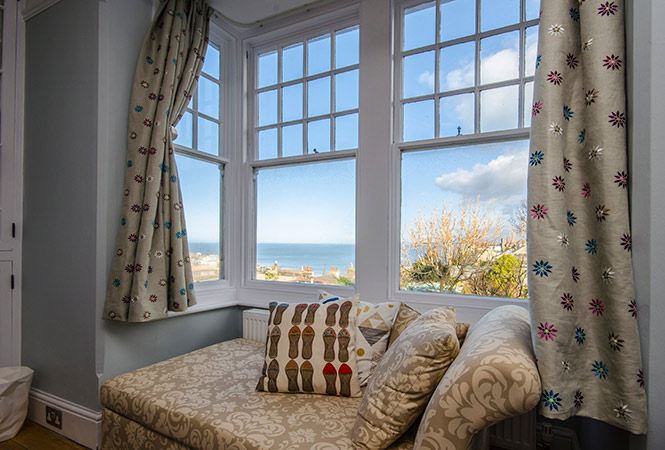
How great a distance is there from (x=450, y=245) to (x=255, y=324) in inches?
56.1

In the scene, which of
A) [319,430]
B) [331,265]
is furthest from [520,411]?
[331,265]

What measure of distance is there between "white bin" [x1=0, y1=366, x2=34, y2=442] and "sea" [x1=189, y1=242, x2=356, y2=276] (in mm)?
1171

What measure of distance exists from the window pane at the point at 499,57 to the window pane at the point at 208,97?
6.19 ft

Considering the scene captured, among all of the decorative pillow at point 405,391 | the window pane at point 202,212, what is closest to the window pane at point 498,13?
the decorative pillow at point 405,391

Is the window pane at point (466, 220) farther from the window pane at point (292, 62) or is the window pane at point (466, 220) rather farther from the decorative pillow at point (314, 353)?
the window pane at point (292, 62)

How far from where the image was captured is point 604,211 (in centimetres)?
Result: 105

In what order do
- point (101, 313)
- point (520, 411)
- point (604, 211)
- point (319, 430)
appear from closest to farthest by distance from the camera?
point (520, 411) → point (604, 211) → point (319, 430) → point (101, 313)

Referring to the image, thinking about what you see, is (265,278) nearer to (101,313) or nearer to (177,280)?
(177,280)

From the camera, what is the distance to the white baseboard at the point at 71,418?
1.95 meters

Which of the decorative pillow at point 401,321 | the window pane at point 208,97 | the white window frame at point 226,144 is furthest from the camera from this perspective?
the white window frame at point 226,144

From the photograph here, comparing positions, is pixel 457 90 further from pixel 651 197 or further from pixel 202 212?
pixel 202 212

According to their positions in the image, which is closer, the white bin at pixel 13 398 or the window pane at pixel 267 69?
the white bin at pixel 13 398

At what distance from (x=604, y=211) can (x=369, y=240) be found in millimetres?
1357

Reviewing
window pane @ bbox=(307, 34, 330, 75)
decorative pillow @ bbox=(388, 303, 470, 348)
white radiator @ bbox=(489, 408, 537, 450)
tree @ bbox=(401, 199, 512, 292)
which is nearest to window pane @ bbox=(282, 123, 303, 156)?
window pane @ bbox=(307, 34, 330, 75)
